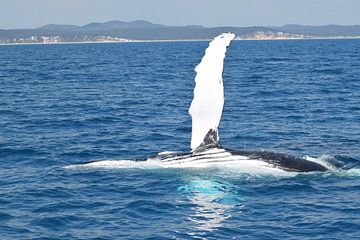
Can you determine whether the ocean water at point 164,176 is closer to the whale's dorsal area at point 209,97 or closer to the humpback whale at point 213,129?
the humpback whale at point 213,129

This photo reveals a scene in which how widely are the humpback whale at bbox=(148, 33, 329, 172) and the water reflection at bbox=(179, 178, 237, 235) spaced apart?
1164 mm

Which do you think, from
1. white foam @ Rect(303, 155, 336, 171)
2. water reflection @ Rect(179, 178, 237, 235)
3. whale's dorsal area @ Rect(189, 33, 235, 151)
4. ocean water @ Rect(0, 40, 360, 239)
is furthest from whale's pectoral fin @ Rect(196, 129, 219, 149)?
white foam @ Rect(303, 155, 336, 171)

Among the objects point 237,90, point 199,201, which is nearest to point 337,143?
point 199,201

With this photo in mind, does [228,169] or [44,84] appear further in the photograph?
[44,84]

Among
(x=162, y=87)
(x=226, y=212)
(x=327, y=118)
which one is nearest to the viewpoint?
(x=226, y=212)

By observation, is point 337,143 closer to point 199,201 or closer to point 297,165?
point 297,165

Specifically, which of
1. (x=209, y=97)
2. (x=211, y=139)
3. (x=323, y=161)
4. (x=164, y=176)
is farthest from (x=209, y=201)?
(x=323, y=161)

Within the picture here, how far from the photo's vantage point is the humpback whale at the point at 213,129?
17469 millimetres

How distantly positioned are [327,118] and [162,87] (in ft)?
64.5

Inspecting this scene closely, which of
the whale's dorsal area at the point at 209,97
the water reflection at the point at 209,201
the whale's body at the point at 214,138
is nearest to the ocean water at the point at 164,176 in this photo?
the water reflection at the point at 209,201

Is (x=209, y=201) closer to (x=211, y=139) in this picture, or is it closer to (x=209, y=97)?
(x=211, y=139)

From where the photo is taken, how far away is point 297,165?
58.3 ft

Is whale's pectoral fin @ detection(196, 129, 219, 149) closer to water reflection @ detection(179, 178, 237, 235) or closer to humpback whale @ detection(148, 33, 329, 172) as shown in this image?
humpback whale @ detection(148, 33, 329, 172)

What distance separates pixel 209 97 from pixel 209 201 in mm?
3199
